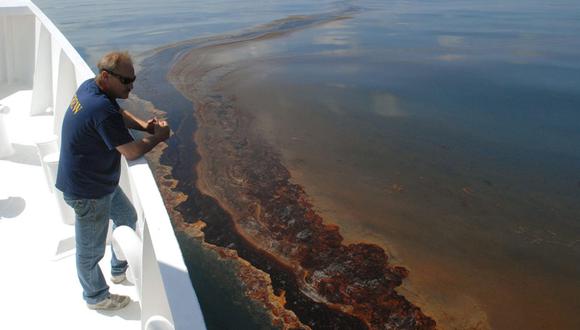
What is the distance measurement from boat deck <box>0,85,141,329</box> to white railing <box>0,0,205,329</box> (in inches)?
22.8

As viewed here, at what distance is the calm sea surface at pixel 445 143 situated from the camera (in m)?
5.13

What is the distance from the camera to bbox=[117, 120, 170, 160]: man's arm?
227 centimetres

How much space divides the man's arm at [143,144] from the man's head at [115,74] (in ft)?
0.90

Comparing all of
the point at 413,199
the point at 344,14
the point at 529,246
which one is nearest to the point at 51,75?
the point at 413,199

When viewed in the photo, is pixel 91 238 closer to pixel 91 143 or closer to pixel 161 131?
pixel 91 143

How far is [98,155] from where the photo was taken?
2.30 m

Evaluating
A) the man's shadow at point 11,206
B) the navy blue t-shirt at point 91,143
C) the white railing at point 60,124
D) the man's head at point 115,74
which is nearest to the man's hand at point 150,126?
the white railing at point 60,124

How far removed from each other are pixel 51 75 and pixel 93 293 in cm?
401

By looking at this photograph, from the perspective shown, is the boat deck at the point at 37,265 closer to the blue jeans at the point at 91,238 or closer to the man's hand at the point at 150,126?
the blue jeans at the point at 91,238

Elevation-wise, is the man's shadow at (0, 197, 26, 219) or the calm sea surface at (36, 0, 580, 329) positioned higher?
the man's shadow at (0, 197, 26, 219)

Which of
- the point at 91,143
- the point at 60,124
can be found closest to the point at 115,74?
the point at 91,143

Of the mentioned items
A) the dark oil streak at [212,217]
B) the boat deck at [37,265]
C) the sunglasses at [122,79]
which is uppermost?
the sunglasses at [122,79]

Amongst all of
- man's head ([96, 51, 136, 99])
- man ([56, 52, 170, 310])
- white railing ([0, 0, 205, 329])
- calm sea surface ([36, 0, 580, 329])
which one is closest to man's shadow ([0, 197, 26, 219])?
white railing ([0, 0, 205, 329])

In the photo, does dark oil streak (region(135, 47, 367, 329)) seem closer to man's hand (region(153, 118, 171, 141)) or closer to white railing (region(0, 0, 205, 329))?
white railing (region(0, 0, 205, 329))
